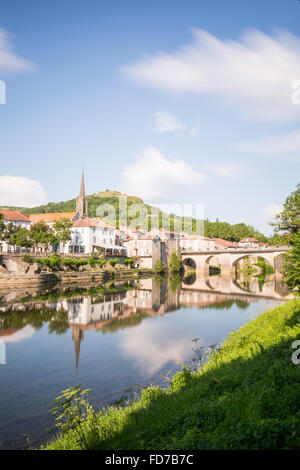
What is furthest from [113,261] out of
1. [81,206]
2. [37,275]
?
[81,206]

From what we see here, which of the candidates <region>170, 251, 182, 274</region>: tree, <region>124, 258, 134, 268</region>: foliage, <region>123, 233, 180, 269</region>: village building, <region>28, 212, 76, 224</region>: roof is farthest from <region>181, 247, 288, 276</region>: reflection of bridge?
<region>28, 212, 76, 224</region>: roof

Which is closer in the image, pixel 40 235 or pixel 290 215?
pixel 290 215

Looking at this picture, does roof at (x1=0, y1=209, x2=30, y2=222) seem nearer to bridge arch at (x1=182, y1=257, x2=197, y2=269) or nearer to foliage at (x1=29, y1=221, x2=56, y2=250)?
foliage at (x1=29, y1=221, x2=56, y2=250)

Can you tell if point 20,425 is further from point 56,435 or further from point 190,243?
point 190,243

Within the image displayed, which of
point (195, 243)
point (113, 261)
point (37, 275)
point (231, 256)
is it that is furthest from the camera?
point (195, 243)

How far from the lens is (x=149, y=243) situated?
5994 centimetres

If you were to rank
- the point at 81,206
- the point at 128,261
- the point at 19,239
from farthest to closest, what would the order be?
1. the point at 81,206
2. the point at 128,261
3. the point at 19,239

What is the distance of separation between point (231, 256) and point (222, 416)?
173 feet

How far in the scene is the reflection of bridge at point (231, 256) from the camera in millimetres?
53125

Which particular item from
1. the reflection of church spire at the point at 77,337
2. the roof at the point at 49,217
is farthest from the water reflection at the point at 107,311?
the roof at the point at 49,217

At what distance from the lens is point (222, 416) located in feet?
16.1

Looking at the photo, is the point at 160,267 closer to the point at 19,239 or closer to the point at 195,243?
the point at 195,243

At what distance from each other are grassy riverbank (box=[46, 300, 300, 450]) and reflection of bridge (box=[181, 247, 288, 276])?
44.6 metres

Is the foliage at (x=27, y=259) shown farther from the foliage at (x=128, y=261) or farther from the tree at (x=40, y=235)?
the foliage at (x=128, y=261)
